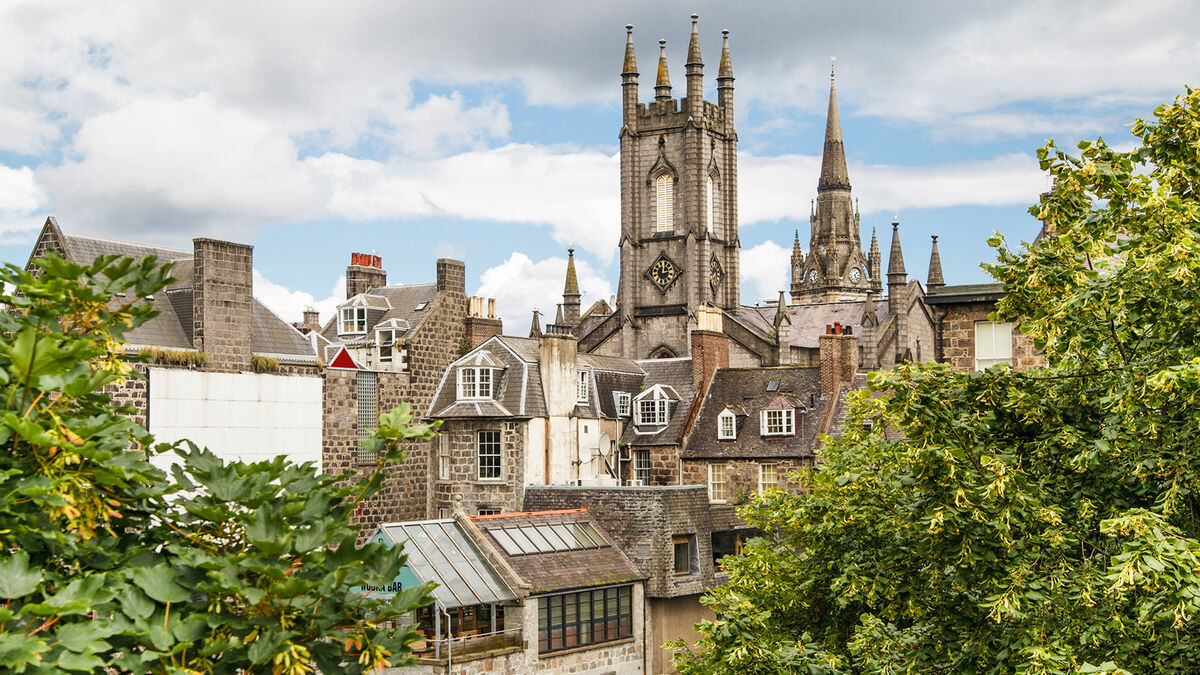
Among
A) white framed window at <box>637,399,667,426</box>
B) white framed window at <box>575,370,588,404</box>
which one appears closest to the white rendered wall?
white framed window at <box>575,370,588,404</box>

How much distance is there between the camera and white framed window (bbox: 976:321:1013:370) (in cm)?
3375

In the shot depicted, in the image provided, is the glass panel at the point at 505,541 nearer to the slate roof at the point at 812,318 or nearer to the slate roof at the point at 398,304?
the slate roof at the point at 398,304

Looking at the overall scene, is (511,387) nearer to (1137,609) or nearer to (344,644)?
(1137,609)

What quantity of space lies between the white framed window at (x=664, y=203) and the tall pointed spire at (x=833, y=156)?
4225cm

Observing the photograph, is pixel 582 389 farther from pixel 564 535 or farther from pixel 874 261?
pixel 874 261

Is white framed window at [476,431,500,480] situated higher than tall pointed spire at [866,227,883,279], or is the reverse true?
tall pointed spire at [866,227,883,279]

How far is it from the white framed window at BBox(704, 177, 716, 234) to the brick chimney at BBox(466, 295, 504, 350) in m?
30.1

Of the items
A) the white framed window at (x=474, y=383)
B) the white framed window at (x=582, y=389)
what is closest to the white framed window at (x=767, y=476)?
the white framed window at (x=582, y=389)

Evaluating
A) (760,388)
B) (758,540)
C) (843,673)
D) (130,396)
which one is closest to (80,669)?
(843,673)

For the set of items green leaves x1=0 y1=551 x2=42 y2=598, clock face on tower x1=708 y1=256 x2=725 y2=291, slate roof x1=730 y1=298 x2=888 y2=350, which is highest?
clock face on tower x1=708 y1=256 x2=725 y2=291

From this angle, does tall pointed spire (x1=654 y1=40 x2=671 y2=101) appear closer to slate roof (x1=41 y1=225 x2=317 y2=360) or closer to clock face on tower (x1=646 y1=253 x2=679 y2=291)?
clock face on tower (x1=646 y1=253 x2=679 y2=291)

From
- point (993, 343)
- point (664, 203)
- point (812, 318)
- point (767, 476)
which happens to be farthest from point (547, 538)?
point (812, 318)

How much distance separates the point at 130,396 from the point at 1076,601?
29.9 m

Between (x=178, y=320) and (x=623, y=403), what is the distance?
20.3m
